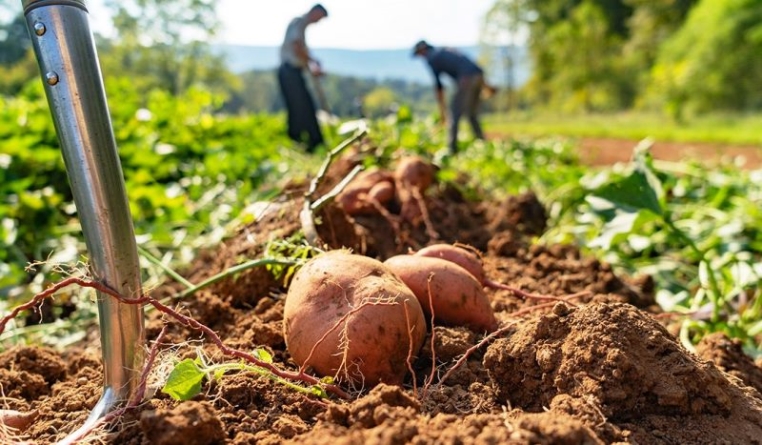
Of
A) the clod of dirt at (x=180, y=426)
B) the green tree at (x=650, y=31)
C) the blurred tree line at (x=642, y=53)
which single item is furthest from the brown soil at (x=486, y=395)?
the green tree at (x=650, y=31)

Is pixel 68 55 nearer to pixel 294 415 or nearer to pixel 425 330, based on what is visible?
pixel 294 415

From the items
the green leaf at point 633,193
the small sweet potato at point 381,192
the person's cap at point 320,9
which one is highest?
the person's cap at point 320,9

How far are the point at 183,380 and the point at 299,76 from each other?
7.32 m

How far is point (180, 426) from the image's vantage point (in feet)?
3.18

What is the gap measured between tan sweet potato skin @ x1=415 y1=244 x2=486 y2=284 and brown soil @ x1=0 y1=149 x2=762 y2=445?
0.63ft

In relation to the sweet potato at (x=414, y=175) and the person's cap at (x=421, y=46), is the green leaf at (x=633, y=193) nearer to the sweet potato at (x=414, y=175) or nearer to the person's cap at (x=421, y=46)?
the sweet potato at (x=414, y=175)

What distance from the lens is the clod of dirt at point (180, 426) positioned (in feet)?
3.19

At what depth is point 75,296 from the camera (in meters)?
2.56

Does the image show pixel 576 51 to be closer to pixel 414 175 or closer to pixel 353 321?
pixel 414 175

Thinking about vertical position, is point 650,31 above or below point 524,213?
below

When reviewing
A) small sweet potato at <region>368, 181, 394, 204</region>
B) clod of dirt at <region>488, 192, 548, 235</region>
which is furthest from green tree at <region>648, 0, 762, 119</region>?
small sweet potato at <region>368, 181, 394, 204</region>

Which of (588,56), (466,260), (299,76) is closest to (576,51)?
(588,56)

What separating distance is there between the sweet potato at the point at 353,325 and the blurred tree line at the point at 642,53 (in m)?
19.9

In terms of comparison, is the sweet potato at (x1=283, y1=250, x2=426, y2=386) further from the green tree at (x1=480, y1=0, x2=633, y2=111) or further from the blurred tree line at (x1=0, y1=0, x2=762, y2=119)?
the green tree at (x1=480, y1=0, x2=633, y2=111)
